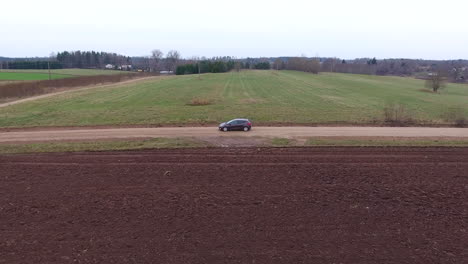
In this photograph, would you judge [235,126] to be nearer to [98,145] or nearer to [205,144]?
[205,144]

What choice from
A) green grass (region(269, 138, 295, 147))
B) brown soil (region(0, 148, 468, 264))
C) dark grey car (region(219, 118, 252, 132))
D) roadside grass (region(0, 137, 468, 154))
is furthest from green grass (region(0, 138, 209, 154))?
green grass (region(269, 138, 295, 147))

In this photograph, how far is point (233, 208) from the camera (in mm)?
16703

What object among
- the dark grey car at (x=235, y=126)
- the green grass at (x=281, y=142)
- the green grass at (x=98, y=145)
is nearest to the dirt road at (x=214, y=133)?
the dark grey car at (x=235, y=126)

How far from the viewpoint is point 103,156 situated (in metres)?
24.6

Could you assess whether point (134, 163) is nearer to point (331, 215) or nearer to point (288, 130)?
point (331, 215)

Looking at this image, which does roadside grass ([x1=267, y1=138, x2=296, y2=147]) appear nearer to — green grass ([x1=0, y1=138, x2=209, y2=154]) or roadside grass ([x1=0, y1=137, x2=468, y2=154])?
roadside grass ([x1=0, y1=137, x2=468, y2=154])

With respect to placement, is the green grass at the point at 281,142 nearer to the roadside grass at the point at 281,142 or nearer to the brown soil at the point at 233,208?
the roadside grass at the point at 281,142

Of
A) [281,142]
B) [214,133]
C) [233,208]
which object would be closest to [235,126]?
[214,133]

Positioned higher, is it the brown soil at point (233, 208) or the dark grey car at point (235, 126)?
the dark grey car at point (235, 126)

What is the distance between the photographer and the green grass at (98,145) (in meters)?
26.3

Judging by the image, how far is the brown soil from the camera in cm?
1316

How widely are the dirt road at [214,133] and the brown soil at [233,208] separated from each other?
20.5ft

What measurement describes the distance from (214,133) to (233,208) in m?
15.7

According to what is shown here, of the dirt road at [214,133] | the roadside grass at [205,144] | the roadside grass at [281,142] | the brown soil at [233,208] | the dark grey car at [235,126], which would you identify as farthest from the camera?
the dark grey car at [235,126]
